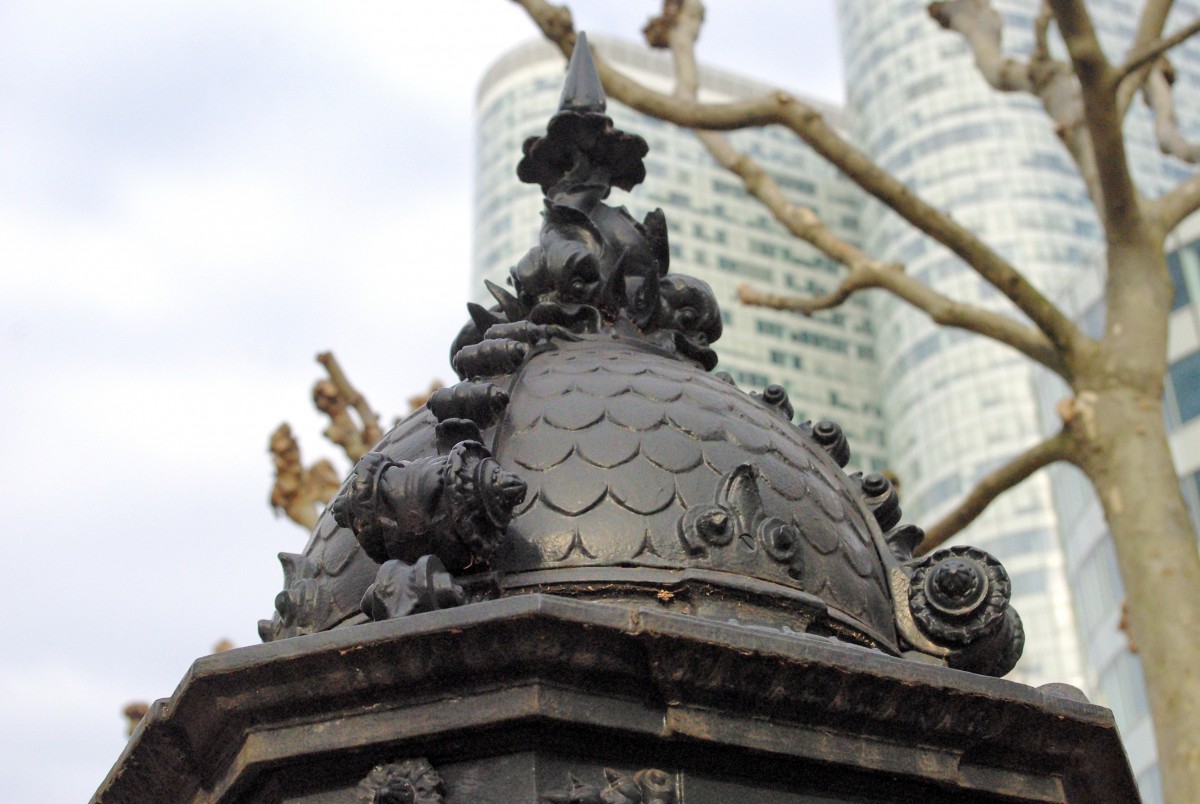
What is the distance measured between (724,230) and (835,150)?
62690 mm

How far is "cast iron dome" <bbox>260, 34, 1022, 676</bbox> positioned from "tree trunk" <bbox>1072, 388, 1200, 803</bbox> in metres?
5.02

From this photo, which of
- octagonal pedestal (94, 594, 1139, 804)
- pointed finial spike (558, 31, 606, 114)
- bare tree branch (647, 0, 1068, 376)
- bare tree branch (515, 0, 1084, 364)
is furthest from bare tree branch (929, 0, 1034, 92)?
octagonal pedestal (94, 594, 1139, 804)

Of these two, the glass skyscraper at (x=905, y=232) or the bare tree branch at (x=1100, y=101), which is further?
the glass skyscraper at (x=905, y=232)

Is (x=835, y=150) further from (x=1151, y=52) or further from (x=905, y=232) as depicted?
(x=905, y=232)

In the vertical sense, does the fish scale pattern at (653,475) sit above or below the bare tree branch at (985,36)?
below

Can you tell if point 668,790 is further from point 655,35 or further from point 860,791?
point 655,35

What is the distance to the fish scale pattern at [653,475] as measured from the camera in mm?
3736

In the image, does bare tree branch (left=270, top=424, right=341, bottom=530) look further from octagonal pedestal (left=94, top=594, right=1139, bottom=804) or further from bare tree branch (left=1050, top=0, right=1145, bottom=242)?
octagonal pedestal (left=94, top=594, right=1139, bottom=804)

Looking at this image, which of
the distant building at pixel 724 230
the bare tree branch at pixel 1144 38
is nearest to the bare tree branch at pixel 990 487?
the bare tree branch at pixel 1144 38

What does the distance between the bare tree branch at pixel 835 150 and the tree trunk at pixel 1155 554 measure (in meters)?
0.71

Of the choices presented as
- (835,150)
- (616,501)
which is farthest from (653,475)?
(835,150)

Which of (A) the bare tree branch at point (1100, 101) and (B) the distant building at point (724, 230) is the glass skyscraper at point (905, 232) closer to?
(B) the distant building at point (724, 230)

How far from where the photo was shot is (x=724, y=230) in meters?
73.3

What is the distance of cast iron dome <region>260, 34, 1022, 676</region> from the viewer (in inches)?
141
